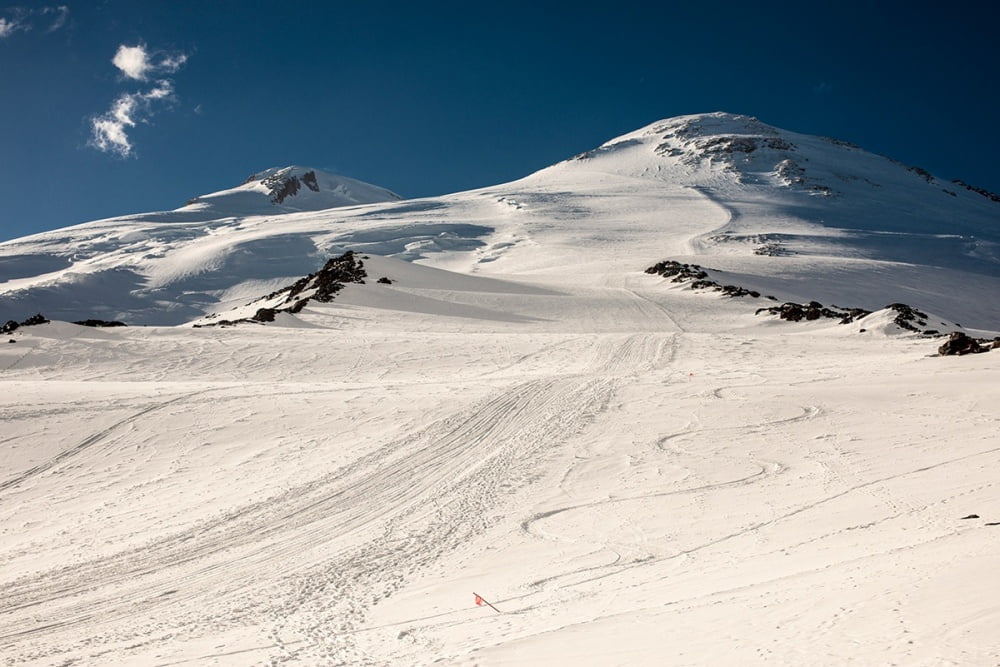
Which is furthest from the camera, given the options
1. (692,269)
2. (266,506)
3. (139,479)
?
(692,269)

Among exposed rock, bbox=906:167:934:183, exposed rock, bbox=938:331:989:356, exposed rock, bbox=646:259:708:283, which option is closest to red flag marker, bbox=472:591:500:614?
exposed rock, bbox=938:331:989:356

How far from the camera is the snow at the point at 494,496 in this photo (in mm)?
4715

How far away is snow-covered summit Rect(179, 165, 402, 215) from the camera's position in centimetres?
11518

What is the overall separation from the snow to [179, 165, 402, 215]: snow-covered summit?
97.0 meters

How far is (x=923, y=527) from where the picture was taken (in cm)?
602

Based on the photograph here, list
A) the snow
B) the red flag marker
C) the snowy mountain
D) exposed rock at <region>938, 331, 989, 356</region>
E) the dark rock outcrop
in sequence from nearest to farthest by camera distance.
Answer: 1. the snow
2. the red flag marker
3. exposed rock at <region>938, 331, 989, 356</region>
4. the dark rock outcrop
5. the snowy mountain

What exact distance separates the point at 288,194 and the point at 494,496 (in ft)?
440

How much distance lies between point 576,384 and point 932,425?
20.3 ft

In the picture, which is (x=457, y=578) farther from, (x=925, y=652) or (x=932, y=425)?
(x=932, y=425)

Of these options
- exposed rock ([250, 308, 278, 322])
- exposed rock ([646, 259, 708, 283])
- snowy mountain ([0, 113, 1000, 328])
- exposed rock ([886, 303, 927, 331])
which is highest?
snowy mountain ([0, 113, 1000, 328])

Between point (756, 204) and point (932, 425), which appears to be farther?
point (756, 204)

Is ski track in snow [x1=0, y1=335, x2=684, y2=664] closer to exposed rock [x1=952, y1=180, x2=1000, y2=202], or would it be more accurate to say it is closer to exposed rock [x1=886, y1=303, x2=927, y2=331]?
exposed rock [x1=886, y1=303, x2=927, y2=331]

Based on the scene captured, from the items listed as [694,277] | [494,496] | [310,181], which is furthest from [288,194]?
[494,496]

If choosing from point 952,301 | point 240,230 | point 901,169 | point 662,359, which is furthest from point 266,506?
point 901,169
